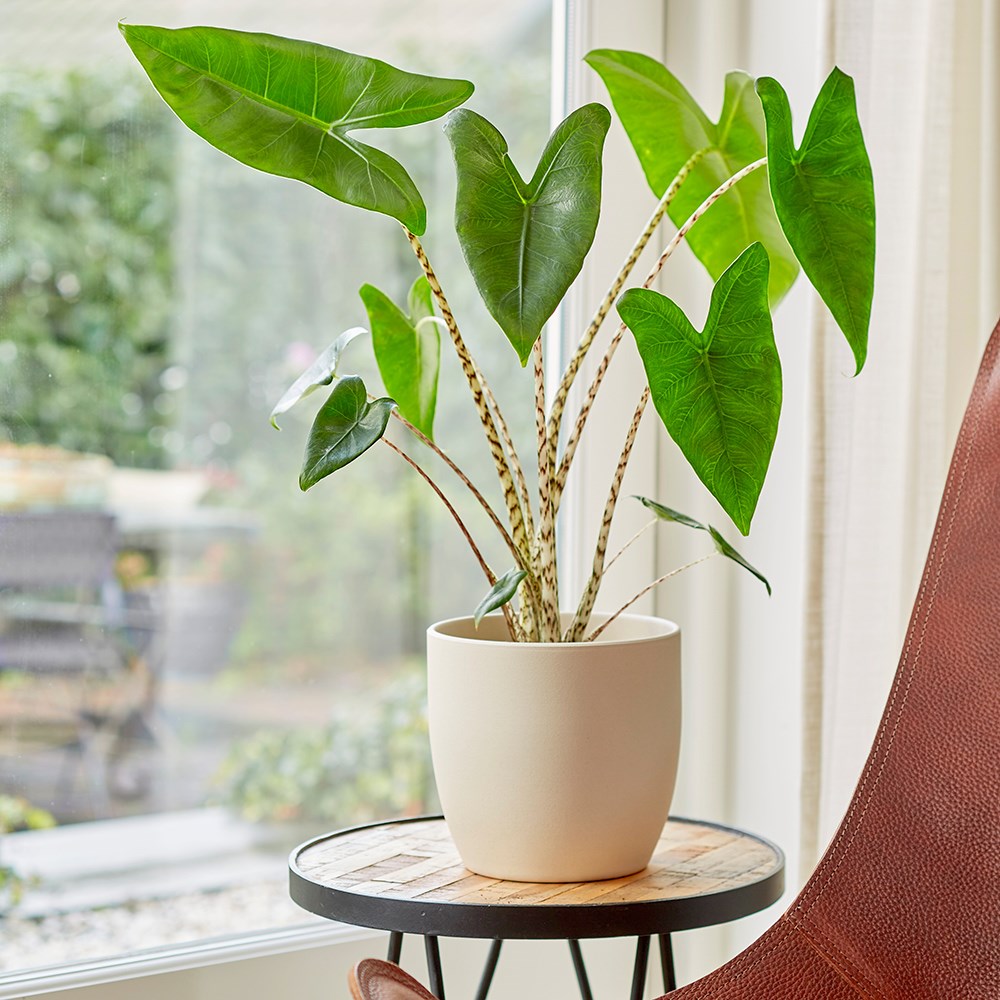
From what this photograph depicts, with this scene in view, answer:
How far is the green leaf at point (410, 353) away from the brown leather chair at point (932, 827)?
50 centimetres

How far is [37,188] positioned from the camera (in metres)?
1.36

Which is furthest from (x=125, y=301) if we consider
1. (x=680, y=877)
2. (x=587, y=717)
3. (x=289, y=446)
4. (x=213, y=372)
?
(x=680, y=877)

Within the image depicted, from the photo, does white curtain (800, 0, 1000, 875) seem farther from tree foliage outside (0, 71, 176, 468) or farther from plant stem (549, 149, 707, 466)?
tree foliage outside (0, 71, 176, 468)

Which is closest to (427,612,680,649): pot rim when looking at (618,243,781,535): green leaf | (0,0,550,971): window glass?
(618,243,781,535): green leaf

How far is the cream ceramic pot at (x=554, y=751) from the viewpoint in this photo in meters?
1.05

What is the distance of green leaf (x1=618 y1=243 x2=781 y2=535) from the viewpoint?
3.25 ft

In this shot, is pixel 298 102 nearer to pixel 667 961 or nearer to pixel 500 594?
pixel 500 594

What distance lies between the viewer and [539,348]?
1.12 meters

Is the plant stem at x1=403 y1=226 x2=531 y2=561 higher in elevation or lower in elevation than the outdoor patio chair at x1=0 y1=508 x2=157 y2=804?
higher

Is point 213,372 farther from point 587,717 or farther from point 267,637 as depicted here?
point 587,717

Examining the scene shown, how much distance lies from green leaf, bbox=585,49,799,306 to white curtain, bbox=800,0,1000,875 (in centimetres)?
15

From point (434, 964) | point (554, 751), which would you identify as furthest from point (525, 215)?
point (434, 964)

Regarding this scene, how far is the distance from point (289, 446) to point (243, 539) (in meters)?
0.12

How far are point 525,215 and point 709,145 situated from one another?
0.38 metres
